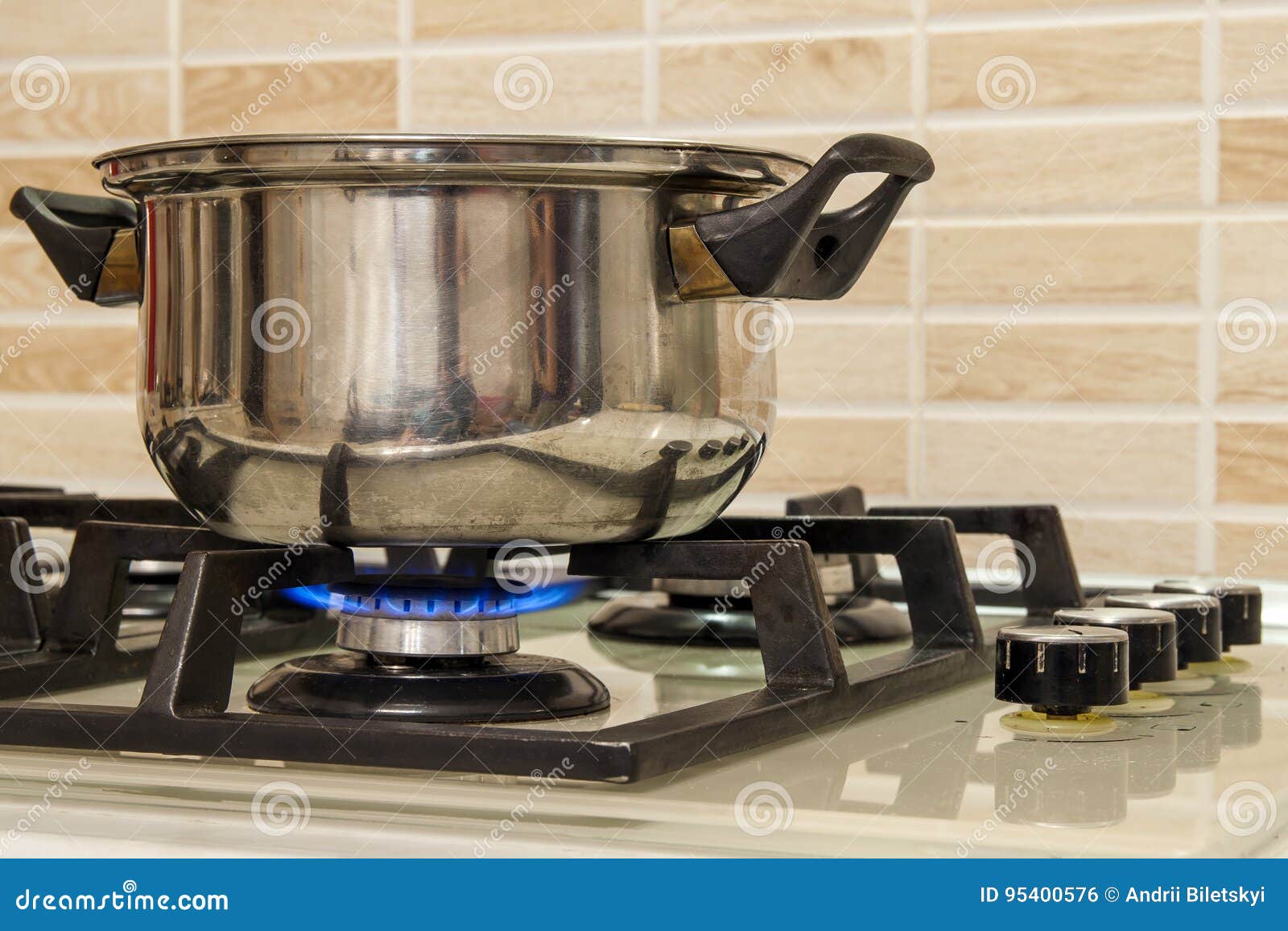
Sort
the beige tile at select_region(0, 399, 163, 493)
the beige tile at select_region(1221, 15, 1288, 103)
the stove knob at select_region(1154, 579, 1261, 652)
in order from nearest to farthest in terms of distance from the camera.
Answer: the stove knob at select_region(1154, 579, 1261, 652) < the beige tile at select_region(1221, 15, 1288, 103) < the beige tile at select_region(0, 399, 163, 493)

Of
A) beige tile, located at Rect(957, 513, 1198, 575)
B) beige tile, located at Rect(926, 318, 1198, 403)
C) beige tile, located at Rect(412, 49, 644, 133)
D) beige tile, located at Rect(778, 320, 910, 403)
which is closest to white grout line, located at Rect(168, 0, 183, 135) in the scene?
beige tile, located at Rect(412, 49, 644, 133)

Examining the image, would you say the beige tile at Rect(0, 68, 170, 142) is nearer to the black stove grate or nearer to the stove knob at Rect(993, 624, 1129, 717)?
the black stove grate

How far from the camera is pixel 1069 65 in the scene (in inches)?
46.4

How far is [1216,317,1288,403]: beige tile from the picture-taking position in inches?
44.8

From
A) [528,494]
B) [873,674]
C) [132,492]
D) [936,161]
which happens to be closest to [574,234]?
[528,494]

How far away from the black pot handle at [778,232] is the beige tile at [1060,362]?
478 millimetres

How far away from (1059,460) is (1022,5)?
342 mm

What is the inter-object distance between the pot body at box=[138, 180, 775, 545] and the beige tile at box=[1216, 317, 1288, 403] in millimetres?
586

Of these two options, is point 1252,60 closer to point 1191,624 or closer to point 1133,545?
point 1133,545

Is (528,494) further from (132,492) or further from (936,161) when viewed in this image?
(132,492)

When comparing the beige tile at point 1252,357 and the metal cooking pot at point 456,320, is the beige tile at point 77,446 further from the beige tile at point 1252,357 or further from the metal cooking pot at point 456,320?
the beige tile at point 1252,357

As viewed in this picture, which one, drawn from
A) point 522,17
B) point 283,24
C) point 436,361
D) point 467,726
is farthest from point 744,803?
point 283,24

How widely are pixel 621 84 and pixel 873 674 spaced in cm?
70

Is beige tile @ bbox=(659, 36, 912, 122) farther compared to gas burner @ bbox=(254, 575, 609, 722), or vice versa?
beige tile @ bbox=(659, 36, 912, 122)
